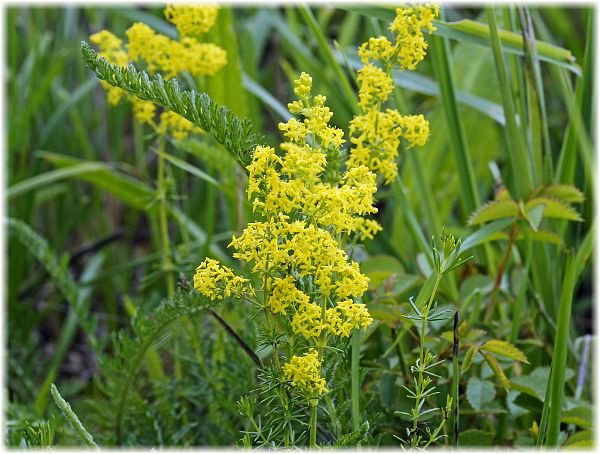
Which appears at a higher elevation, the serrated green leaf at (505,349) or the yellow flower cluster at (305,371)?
the yellow flower cluster at (305,371)

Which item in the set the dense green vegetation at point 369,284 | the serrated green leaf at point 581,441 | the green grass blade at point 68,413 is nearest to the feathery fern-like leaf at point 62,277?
the dense green vegetation at point 369,284

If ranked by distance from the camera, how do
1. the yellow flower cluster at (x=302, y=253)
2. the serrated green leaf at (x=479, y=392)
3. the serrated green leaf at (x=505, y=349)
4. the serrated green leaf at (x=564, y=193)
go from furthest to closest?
the serrated green leaf at (x=564, y=193) < the serrated green leaf at (x=479, y=392) < the serrated green leaf at (x=505, y=349) < the yellow flower cluster at (x=302, y=253)

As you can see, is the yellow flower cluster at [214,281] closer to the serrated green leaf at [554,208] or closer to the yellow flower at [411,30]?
the yellow flower at [411,30]

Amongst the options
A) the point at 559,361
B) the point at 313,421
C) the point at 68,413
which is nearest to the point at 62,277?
the point at 68,413

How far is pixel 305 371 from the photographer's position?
2.92ft

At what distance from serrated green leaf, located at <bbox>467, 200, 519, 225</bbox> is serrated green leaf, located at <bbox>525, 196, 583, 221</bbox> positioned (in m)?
0.03

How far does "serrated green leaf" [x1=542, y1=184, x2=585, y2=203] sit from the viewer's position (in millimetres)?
1329

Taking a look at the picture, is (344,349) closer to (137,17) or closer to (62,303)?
(137,17)

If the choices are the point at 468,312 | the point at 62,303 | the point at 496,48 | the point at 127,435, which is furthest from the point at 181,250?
the point at 62,303

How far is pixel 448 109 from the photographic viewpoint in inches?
61.1

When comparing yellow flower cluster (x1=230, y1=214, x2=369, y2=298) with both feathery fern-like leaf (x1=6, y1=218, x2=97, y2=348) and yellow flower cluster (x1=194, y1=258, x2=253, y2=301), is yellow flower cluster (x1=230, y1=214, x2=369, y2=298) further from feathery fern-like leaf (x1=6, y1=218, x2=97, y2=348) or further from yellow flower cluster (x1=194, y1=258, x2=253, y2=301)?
feathery fern-like leaf (x1=6, y1=218, x2=97, y2=348)

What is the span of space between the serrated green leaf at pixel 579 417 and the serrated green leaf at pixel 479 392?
0.11 m

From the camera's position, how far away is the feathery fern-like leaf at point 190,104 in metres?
0.94

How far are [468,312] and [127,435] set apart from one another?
66 cm
